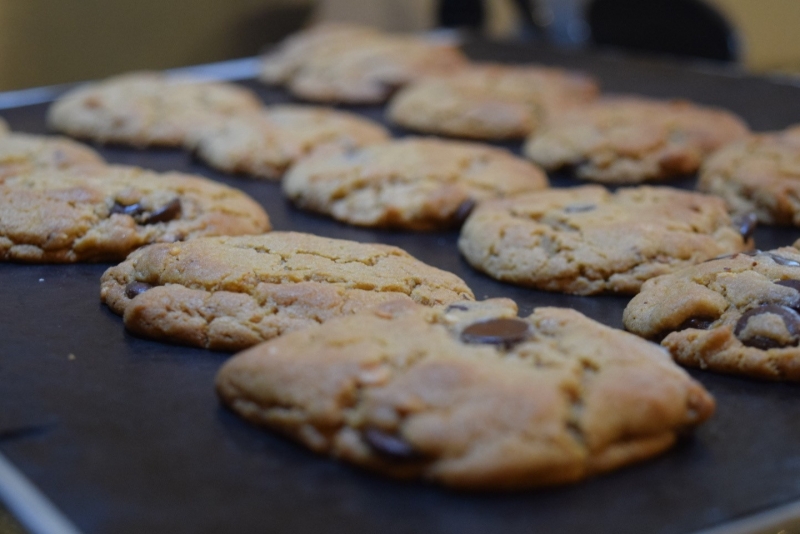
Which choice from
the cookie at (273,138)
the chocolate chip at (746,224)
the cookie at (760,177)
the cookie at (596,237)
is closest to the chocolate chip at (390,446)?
the cookie at (596,237)

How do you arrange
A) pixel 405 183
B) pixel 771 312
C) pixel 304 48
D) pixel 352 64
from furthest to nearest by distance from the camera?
pixel 304 48
pixel 352 64
pixel 405 183
pixel 771 312

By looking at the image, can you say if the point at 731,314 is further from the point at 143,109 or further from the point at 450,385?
the point at 143,109

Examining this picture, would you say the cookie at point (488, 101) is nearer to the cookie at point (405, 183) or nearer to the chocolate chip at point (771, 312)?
the cookie at point (405, 183)

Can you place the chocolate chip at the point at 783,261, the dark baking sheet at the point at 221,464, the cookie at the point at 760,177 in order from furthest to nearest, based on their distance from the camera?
the cookie at the point at 760,177, the chocolate chip at the point at 783,261, the dark baking sheet at the point at 221,464

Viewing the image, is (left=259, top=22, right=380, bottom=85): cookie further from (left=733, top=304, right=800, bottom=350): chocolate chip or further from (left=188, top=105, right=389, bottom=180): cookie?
(left=733, top=304, right=800, bottom=350): chocolate chip

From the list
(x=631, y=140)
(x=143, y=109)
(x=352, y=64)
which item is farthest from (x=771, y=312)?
(x=352, y=64)

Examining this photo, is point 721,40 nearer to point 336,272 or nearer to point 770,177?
point 770,177

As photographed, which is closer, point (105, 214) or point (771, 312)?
point (771, 312)

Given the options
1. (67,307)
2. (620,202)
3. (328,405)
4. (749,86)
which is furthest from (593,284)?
(749,86)
